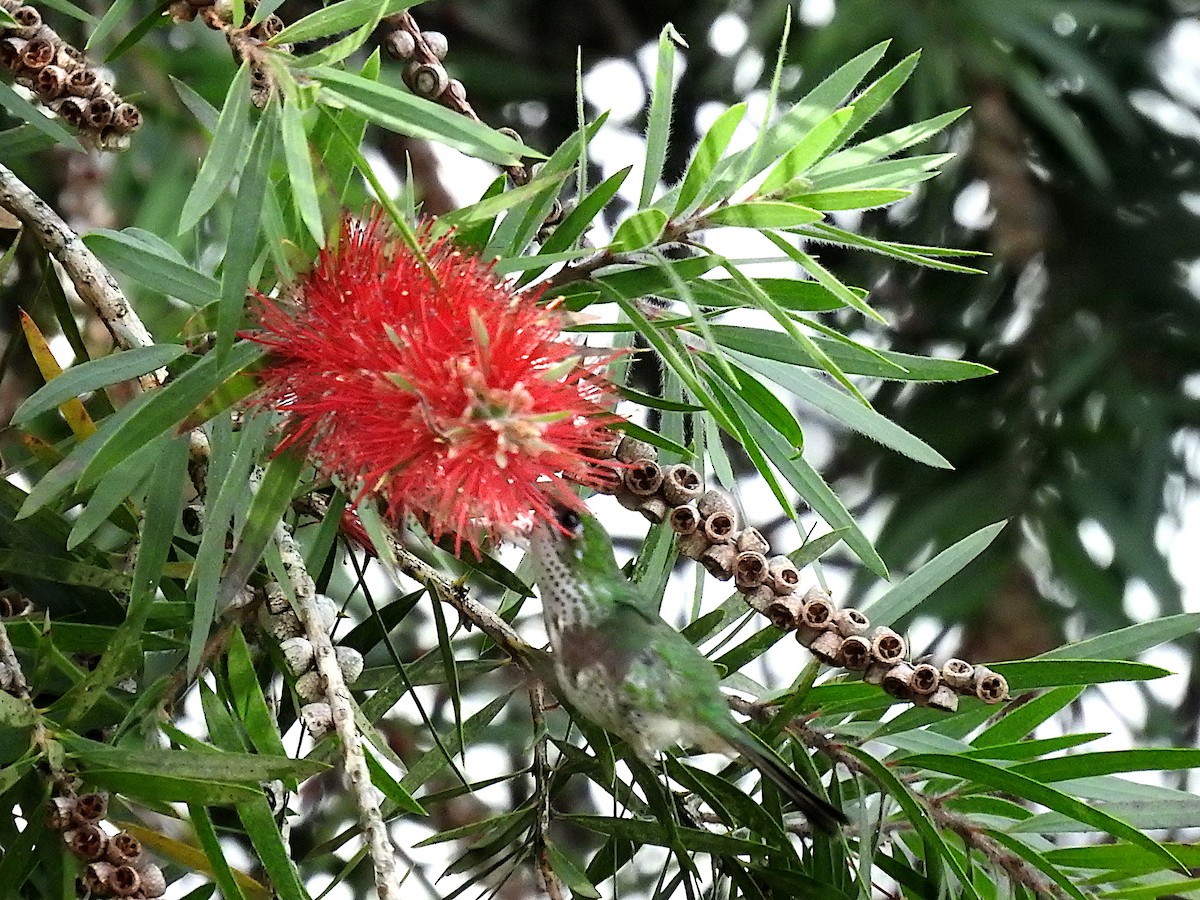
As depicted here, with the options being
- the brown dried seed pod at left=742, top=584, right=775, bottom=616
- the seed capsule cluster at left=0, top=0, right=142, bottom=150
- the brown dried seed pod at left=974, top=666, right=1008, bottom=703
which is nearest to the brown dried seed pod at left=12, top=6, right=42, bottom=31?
the seed capsule cluster at left=0, top=0, right=142, bottom=150

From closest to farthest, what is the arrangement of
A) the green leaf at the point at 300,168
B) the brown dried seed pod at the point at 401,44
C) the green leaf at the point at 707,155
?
the green leaf at the point at 300,168 → the green leaf at the point at 707,155 → the brown dried seed pod at the point at 401,44

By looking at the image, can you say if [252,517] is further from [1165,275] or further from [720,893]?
[1165,275]

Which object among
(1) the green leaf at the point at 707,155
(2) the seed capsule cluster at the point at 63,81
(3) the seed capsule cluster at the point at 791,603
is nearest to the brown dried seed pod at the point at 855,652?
(3) the seed capsule cluster at the point at 791,603

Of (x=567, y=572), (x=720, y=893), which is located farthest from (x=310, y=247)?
(x=720, y=893)

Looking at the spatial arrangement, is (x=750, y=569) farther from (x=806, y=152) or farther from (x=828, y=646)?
(x=806, y=152)

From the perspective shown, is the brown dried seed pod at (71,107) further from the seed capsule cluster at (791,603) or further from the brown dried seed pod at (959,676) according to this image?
the brown dried seed pod at (959,676)

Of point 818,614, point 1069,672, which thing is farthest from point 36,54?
point 1069,672

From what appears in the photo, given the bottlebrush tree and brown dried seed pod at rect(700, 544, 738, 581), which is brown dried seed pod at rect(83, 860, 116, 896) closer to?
the bottlebrush tree
